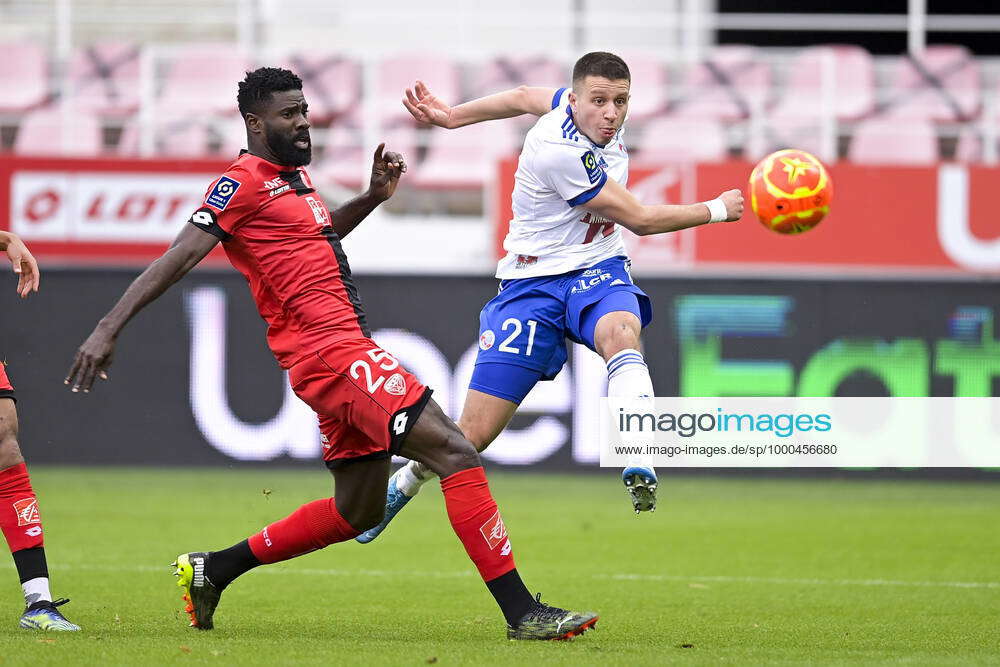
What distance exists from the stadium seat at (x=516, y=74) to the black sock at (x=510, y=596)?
41.1ft

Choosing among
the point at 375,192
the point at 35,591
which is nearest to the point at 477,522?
the point at 375,192

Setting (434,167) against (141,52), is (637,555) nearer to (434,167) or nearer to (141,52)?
(434,167)

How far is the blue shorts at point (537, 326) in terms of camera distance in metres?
7.16

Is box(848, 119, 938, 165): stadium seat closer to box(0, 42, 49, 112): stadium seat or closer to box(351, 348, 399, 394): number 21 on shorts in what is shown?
box(0, 42, 49, 112): stadium seat

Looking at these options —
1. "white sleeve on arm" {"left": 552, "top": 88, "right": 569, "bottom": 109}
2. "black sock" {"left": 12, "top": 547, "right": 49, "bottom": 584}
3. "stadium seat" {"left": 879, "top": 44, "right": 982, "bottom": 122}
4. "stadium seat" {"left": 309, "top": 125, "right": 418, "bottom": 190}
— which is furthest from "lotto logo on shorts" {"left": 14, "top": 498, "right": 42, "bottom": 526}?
"stadium seat" {"left": 879, "top": 44, "right": 982, "bottom": 122}

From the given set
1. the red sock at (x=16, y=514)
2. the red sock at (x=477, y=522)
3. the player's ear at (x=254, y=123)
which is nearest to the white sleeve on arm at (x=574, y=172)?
the player's ear at (x=254, y=123)

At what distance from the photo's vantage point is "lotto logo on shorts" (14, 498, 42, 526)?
6.31 m

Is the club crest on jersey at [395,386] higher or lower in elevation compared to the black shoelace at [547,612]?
higher

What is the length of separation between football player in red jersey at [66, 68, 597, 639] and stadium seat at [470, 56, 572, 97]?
1197cm

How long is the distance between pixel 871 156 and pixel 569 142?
11.8 meters

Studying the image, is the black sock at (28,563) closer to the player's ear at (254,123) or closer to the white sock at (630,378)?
the player's ear at (254,123)

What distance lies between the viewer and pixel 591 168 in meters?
6.87

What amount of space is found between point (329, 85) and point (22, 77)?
389 cm

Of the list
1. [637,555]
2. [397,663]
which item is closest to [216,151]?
[637,555]
